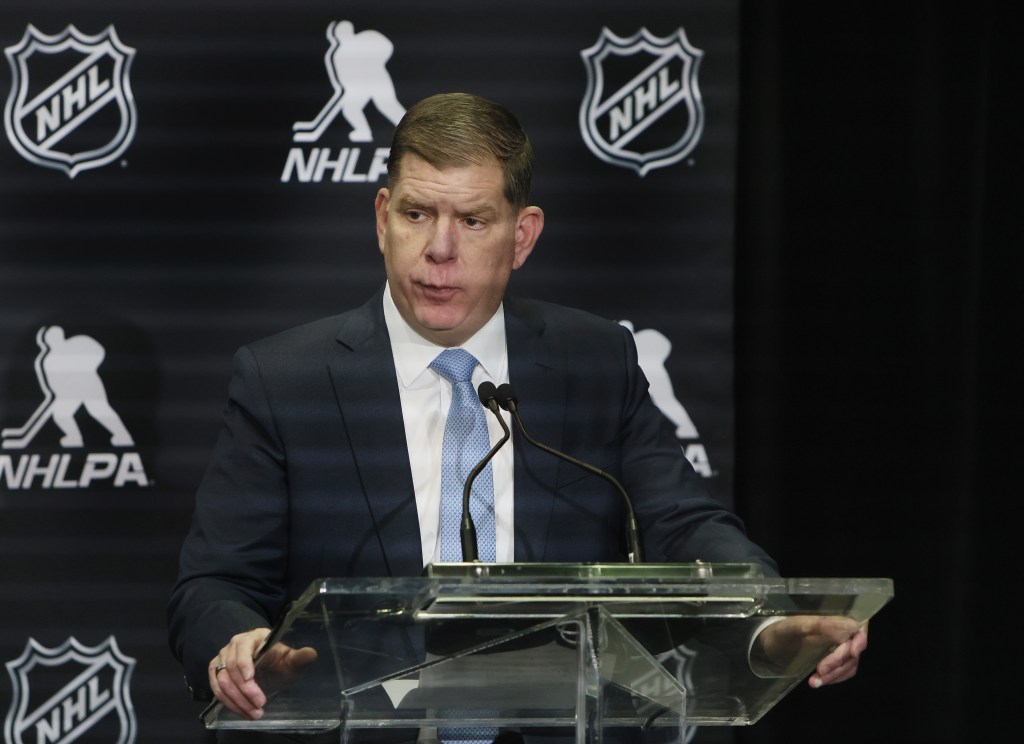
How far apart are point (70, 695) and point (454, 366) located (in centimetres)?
144

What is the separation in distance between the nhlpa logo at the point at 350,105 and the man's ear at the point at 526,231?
2.44 feet

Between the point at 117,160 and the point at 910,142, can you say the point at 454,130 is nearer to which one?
the point at 117,160

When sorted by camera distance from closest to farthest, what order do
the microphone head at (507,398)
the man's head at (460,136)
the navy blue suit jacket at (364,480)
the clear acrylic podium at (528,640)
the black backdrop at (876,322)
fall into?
the clear acrylic podium at (528,640) → the microphone head at (507,398) → the navy blue suit jacket at (364,480) → the man's head at (460,136) → the black backdrop at (876,322)

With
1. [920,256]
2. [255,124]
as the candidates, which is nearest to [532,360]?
[255,124]

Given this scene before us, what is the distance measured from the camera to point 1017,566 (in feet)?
12.1

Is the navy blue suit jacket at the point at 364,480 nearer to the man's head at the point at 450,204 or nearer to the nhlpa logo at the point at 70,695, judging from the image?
the man's head at the point at 450,204

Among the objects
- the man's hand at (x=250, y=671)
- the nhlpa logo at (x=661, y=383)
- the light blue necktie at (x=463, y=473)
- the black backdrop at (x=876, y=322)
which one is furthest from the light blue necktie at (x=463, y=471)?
the black backdrop at (x=876, y=322)

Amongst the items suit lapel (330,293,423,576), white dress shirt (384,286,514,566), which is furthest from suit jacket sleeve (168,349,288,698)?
white dress shirt (384,286,514,566)

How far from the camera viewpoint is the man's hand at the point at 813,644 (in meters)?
1.76

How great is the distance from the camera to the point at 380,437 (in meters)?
2.54

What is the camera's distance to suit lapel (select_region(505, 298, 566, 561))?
100 inches

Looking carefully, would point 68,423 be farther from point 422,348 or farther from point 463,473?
point 463,473

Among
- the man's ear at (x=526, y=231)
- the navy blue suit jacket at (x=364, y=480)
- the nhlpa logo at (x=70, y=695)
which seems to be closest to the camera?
the navy blue suit jacket at (x=364, y=480)

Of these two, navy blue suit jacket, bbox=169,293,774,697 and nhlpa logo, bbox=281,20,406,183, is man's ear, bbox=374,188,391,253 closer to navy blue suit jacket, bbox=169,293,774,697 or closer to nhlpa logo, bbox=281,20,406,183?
navy blue suit jacket, bbox=169,293,774,697
